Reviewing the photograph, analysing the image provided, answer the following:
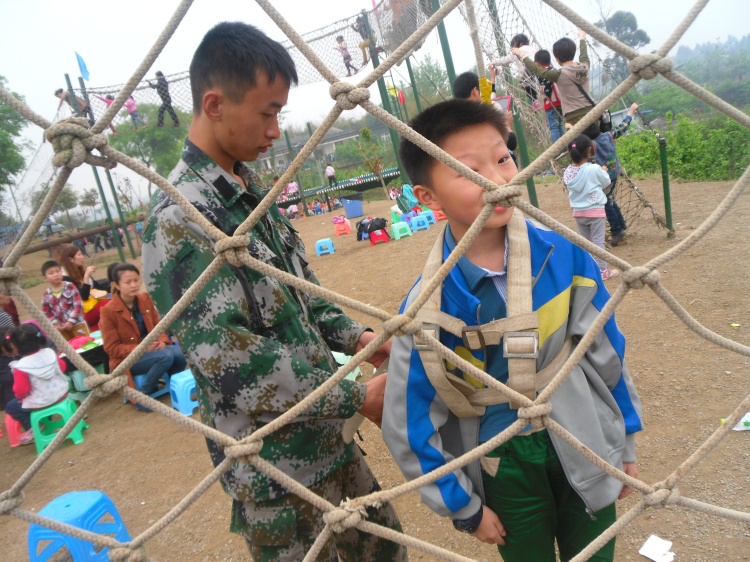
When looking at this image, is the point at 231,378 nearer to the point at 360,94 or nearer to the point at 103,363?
the point at 360,94

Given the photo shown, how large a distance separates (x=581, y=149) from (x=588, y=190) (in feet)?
1.02

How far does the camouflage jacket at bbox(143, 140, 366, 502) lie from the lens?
916mm

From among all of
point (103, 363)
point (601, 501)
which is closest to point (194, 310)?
point (601, 501)

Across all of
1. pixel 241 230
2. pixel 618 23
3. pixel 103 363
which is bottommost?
pixel 103 363

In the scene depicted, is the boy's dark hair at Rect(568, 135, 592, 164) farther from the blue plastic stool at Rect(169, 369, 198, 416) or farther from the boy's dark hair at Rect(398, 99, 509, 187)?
the blue plastic stool at Rect(169, 369, 198, 416)

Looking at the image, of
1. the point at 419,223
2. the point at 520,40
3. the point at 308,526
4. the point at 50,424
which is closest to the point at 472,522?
A: the point at 308,526

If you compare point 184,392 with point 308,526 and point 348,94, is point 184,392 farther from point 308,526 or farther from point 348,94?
point 348,94

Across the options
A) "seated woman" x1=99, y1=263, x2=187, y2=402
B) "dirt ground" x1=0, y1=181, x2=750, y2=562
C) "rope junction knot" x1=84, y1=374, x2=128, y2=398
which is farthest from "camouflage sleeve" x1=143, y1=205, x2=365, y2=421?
"seated woman" x1=99, y1=263, x2=187, y2=402

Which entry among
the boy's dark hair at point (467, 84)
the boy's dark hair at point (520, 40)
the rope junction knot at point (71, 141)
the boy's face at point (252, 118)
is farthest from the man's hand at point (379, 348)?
the boy's dark hair at point (520, 40)

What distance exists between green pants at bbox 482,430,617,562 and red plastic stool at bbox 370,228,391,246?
6.07 meters

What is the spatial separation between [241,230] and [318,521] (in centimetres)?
69

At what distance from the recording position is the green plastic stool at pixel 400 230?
22.9ft

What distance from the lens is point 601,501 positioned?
0.95 m

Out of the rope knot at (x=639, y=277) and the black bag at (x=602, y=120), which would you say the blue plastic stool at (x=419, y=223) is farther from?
the rope knot at (x=639, y=277)
